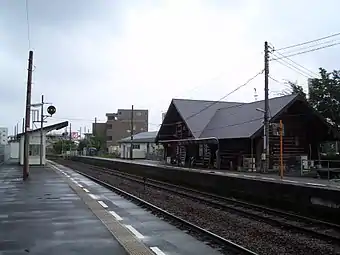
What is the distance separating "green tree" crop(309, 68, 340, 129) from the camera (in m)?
42.9

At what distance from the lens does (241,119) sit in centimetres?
4328

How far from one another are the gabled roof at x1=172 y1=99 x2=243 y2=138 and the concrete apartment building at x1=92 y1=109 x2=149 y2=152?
204ft

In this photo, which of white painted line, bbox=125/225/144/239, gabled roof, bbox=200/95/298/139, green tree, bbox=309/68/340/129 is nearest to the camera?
white painted line, bbox=125/225/144/239

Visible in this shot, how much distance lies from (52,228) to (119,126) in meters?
114

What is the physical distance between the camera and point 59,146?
108188 mm

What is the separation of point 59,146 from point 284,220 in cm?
10128

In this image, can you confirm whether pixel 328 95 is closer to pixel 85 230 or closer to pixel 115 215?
pixel 115 215

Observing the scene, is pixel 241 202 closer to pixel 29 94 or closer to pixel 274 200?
pixel 274 200

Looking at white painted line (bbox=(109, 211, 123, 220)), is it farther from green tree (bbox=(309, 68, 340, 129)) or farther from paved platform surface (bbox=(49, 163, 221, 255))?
green tree (bbox=(309, 68, 340, 129))

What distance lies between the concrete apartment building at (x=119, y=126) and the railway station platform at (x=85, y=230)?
332 ft

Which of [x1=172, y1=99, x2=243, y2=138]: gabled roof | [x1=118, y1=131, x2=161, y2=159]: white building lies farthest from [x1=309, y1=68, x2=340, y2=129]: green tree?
[x1=118, y1=131, x2=161, y2=159]: white building

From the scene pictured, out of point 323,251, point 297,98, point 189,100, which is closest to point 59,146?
point 189,100

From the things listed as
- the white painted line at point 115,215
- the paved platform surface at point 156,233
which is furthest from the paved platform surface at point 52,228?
the paved platform surface at point 156,233

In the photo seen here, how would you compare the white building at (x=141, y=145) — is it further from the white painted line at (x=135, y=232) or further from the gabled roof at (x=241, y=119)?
the white painted line at (x=135, y=232)
